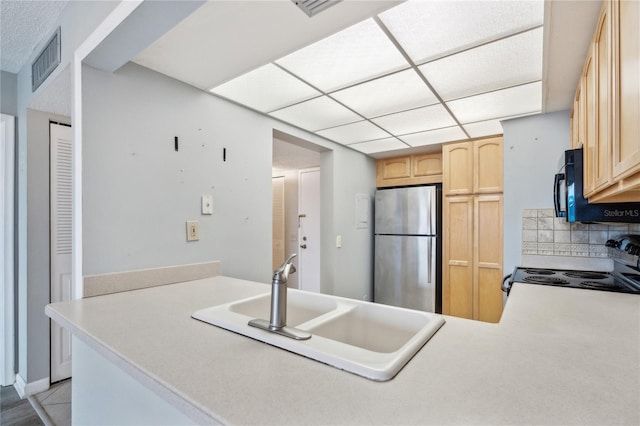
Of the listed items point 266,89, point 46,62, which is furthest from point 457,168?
point 46,62

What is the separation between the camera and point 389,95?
1932 mm

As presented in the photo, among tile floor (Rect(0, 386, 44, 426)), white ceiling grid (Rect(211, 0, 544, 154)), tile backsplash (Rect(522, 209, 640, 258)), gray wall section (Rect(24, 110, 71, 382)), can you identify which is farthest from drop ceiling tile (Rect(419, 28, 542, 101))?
tile floor (Rect(0, 386, 44, 426))

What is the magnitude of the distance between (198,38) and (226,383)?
1356 millimetres

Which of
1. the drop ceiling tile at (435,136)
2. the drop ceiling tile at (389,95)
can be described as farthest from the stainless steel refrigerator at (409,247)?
the drop ceiling tile at (389,95)

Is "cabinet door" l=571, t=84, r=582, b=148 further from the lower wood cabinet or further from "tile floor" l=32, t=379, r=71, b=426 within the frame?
"tile floor" l=32, t=379, r=71, b=426

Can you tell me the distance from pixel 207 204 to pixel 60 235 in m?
1.27

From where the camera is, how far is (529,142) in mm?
2320

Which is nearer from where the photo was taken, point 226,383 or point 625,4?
point 226,383

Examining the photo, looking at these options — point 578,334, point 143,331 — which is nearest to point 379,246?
point 578,334

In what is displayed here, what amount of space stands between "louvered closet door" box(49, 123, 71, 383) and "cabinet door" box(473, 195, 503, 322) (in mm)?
3320

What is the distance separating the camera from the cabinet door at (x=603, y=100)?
1.02 metres

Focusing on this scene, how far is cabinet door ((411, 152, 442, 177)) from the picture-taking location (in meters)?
3.42

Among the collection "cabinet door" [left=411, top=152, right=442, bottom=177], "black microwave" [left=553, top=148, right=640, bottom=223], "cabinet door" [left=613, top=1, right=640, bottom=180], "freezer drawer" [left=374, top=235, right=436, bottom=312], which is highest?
"cabinet door" [left=411, top=152, right=442, bottom=177]

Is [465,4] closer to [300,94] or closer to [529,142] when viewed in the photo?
[300,94]
